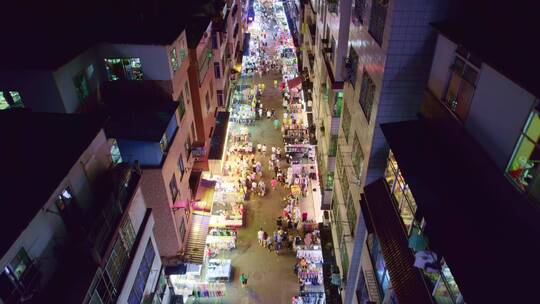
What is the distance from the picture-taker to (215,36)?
33531 mm

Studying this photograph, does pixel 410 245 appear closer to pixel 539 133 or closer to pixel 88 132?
pixel 539 133

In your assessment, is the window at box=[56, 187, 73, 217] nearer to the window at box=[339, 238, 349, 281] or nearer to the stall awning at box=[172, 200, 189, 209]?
the stall awning at box=[172, 200, 189, 209]

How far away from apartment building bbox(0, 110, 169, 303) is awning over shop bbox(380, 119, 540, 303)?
32.0 ft

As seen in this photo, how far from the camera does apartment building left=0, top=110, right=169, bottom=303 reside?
897 centimetres

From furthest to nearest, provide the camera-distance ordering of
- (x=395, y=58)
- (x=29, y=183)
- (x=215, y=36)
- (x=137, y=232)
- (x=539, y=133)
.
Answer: (x=215, y=36), (x=137, y=232), (x=395, y=58), (x=29, y=183), (x=539, y=133)

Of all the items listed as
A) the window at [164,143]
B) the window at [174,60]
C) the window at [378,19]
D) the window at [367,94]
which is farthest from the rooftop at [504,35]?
the window at [174,60]

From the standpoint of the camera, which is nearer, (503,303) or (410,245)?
(503,303)

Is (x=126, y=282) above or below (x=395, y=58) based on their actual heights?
below

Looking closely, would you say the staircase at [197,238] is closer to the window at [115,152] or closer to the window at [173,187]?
the window at [173,187]

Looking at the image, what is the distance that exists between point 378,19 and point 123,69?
1526 centimetres

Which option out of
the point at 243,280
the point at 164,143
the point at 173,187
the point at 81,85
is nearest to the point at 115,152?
the point at 164,143

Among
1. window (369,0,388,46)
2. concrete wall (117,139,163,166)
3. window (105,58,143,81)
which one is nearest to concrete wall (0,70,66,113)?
concrete wall (117,139,163,166)

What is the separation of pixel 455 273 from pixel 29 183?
11.1 metres

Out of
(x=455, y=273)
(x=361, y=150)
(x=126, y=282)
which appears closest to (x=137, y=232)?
(x=126, y=282)
